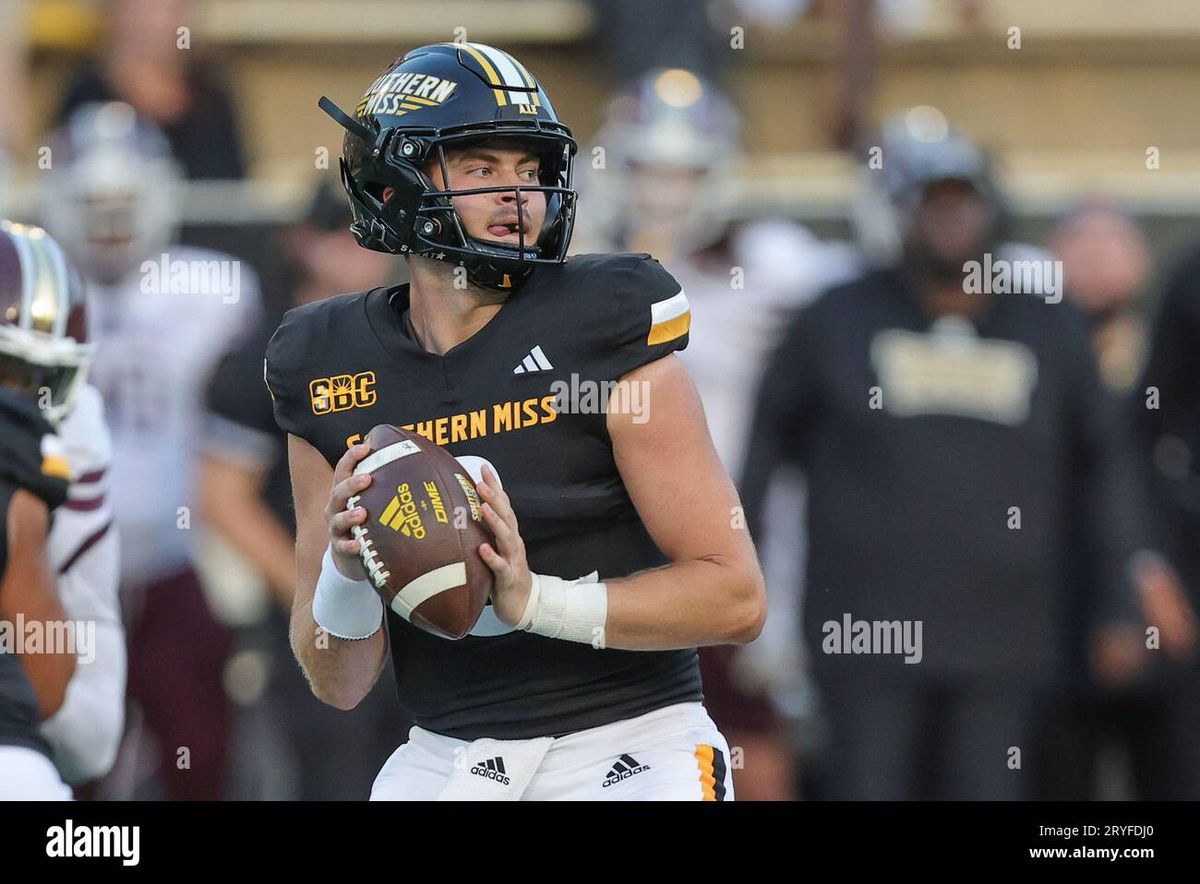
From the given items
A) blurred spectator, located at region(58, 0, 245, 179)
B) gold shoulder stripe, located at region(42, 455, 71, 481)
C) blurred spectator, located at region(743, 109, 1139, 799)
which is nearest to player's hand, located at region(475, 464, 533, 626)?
gold shoulder stripe, located at region(42, 455, 71, 481)

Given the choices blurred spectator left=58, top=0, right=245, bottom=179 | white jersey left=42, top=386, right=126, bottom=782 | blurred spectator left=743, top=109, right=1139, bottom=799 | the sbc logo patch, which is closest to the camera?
the sbc logo patch

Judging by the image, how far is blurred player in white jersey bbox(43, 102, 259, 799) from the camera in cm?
595

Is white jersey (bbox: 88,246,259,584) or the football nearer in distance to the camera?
the football

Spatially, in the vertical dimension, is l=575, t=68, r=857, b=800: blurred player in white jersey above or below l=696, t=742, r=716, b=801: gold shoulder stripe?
above

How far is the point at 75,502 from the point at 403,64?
125 centimetres

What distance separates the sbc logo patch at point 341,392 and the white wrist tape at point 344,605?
0.23m

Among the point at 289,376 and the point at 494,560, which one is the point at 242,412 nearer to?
the point at 289,376

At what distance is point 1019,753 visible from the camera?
5633 mm

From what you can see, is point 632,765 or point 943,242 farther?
point 943,242

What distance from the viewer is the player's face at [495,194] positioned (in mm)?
3400

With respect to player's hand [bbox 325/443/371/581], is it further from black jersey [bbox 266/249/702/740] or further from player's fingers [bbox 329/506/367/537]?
black jersey [bbox 266/249/702/740]
